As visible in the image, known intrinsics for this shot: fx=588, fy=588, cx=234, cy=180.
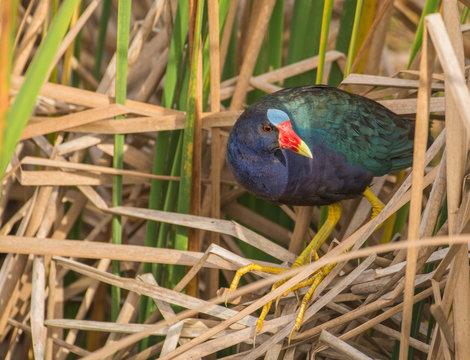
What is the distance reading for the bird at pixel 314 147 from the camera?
5.44ft

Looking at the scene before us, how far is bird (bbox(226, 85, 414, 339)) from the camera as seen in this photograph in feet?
5.44

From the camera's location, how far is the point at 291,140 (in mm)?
1617

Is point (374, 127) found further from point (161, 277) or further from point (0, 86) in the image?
point (0, 86)

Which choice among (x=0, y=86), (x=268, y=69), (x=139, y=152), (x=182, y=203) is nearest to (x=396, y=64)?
(x=268, y=69)

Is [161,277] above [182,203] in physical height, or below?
below

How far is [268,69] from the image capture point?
2.14m

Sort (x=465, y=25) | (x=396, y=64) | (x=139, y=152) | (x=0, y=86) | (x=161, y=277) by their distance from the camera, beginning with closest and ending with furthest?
(x=0, y=86), (x=465, y=25), (x=161, y=277), (x=139, y=152), (x=396, y=64)

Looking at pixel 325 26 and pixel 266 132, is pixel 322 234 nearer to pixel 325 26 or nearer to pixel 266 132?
pixel 266 132

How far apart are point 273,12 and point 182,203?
0.72 metres

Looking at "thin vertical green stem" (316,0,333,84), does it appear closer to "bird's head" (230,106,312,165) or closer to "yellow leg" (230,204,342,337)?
"bird's head" (230,106,312,165)

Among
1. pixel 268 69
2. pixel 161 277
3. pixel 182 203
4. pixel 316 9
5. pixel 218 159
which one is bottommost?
pixel 161 277

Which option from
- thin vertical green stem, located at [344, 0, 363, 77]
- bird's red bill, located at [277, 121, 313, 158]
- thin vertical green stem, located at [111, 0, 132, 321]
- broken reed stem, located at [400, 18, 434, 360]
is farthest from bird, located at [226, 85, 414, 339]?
broken reed stem, located at [400, 18, 434, 360]

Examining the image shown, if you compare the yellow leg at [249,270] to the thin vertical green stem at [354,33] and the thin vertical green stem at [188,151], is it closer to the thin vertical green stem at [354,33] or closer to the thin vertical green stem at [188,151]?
the thin vertical green stem at [188,151]

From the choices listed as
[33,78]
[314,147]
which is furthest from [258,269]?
[33,78]
